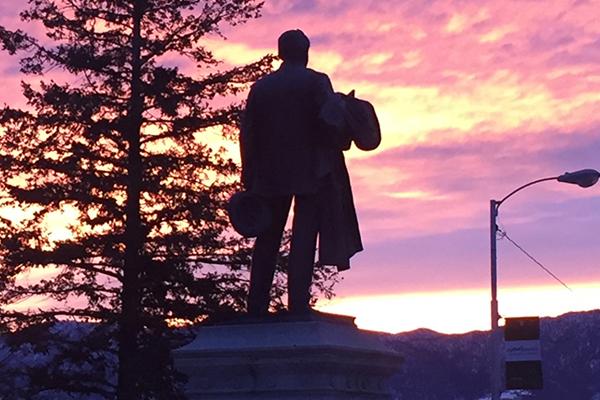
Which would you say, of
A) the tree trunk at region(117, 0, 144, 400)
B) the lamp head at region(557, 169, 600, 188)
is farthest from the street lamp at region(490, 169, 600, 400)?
the tree trunk at region(117, 0, 144, 400)

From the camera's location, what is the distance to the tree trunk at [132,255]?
29344mm

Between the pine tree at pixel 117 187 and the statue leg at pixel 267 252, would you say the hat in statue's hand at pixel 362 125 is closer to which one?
the statue leg at pixel 267 252

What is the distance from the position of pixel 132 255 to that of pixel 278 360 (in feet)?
66.0

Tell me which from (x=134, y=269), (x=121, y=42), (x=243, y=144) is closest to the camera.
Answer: (x=243, y=144)

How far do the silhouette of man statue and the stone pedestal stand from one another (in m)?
0.47

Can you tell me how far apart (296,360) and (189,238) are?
21.0m

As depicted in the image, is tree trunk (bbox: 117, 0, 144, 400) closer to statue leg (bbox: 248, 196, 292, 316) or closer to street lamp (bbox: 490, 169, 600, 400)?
street lamp (bbox: 490, 169, 600, 400)

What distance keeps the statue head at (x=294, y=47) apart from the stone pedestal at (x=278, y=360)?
2.24 meters

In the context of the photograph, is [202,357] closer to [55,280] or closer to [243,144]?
[243,144]

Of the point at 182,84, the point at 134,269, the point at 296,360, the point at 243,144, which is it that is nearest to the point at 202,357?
the point at 296,360

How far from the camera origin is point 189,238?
31641 millimetres

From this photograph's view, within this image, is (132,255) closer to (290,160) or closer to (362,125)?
(290,160)

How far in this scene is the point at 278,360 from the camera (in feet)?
35.4

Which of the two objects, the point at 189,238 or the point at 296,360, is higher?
the point at 189,238
